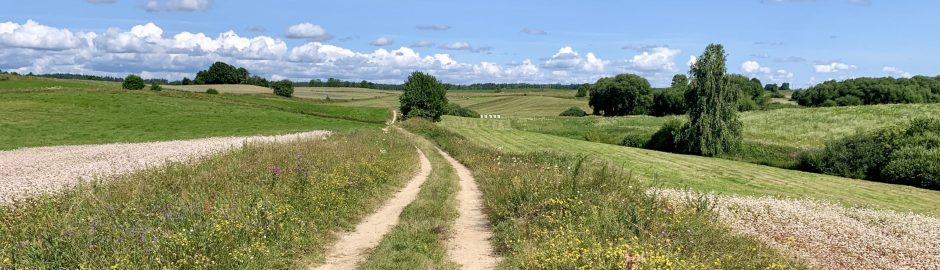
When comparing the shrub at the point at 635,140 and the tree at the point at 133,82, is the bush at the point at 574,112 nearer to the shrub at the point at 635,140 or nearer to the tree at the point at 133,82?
the shrub at the point at 635,140

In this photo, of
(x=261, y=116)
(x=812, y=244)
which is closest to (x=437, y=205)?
(x=812, y=244)

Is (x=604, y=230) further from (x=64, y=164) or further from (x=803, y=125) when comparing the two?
(x=803, y=125)

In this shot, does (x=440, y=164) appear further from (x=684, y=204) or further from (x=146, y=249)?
(x=146, y=249)

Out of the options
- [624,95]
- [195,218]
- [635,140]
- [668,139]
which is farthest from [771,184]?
[624,95]

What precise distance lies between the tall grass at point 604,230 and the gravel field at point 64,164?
9.82 m

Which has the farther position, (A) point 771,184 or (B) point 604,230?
(A) point 771,184

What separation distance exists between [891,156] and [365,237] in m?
32.5

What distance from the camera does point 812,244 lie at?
13.4m

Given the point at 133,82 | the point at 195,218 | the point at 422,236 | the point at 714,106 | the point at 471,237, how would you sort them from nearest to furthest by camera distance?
the point at 195,218, the point at 422,236, the point at 471,237, the point at 714,106, the point at 133,82

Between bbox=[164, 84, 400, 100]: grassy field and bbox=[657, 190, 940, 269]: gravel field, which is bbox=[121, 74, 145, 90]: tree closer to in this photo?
bbox=[164, 84, 400, 100]: grassy field

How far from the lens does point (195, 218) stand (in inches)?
393

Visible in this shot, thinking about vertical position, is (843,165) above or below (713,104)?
below

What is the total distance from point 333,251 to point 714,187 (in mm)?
19664

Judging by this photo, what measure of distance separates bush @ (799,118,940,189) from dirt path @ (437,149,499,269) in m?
26.0
